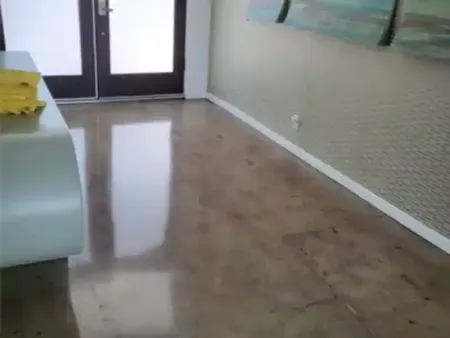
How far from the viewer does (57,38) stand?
545cm

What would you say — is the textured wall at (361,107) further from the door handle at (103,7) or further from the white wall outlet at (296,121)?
the door handle at (103,7)

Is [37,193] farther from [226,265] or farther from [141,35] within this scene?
[141,35]

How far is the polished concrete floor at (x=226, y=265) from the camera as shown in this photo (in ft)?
7.52

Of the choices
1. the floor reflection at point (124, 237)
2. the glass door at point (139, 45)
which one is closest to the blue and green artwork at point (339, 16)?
the floor reflection at point (124, 237)

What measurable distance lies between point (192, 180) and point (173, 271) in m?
1.24

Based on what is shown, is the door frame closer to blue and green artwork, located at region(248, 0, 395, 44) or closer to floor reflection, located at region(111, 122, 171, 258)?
floor reflection, located at region(111, 122, 171, 258)

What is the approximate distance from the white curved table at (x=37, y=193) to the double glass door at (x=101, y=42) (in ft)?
10.8

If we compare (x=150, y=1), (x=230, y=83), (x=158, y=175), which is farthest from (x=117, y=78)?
(x=158, y=175)

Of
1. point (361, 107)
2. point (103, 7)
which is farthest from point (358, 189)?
point (103, 7)

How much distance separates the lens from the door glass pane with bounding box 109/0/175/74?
5.63 metres

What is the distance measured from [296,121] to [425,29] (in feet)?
5.32

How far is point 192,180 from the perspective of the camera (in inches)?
150

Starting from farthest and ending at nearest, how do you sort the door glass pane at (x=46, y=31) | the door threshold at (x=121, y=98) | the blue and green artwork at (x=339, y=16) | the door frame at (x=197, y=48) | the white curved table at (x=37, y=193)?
1. the door frame at (x=197, y=48)
2. the door threshold at (x=121, y=98)
3. the door glass pane at (x=46, y=31)
4. the blue and green artwork at (x=339, y=16)
5. the white curved table at (x=37, y=193)

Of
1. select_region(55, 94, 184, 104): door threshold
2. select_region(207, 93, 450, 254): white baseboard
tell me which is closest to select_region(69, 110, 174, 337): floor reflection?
select_region(207, 93, 450, 254): white baseboard
